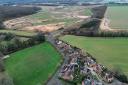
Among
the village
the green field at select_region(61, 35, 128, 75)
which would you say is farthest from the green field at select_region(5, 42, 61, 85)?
the green field at select_region(61, 35, 128, 75)

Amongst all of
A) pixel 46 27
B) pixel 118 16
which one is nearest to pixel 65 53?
pixel 46 27

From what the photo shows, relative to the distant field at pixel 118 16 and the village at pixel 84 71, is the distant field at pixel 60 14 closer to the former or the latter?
the distant field at pixel 118 16

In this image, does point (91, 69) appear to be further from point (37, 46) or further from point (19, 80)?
point (37, 46)

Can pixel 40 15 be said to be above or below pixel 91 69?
below

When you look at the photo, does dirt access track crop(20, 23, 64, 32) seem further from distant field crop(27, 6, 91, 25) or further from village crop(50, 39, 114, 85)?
village crop(50, 39, 114, 85)

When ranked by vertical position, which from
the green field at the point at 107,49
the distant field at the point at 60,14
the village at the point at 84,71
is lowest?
the distant field at the point at 60,14

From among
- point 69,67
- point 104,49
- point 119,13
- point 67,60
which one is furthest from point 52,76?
point 119,13

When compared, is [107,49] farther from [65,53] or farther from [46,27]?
[46,27]

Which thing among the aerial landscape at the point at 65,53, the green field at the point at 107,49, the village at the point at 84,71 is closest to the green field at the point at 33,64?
the aerial landscape at the point at 65,53
